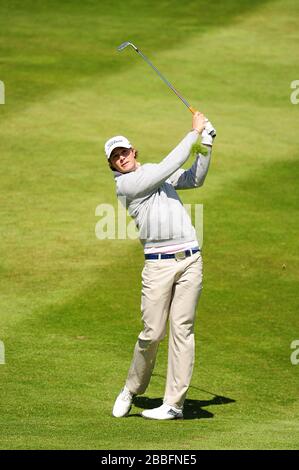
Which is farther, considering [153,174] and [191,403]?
[191,403]

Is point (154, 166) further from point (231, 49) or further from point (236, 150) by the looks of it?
point (231, 49)

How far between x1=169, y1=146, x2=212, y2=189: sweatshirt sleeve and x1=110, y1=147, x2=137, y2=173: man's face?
43 centimetres

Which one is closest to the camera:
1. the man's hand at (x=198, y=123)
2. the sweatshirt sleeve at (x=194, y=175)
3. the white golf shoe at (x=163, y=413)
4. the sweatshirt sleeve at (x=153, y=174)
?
the sweatshirt sleeve at (x=153, y=174)

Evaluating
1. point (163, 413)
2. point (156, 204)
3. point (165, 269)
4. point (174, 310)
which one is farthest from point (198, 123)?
point (163, 413)

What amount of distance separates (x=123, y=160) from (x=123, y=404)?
6.64 feet

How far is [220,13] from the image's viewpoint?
2694cm

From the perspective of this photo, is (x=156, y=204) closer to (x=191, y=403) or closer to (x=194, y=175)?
(x=194, y=175)

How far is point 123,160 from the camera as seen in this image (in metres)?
10.3

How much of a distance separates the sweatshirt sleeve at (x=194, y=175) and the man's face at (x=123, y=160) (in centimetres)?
43

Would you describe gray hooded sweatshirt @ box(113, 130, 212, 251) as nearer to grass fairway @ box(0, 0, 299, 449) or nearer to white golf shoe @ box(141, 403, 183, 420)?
white golf shoe @ box(141, 403, 183, 420)

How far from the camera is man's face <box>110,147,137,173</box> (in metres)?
10.2

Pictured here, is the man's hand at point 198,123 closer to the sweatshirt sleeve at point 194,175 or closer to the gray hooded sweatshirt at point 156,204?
the gray hooded sweatshirt at point 156,204

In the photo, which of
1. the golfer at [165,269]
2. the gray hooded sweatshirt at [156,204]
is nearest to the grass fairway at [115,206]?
the golfer at [165,269]

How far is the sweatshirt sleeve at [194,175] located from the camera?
10.3 metres
